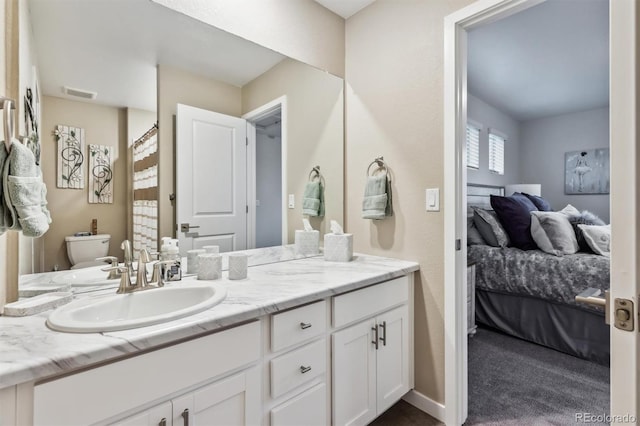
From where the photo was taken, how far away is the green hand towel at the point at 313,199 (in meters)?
2.06

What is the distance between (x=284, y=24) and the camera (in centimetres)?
189

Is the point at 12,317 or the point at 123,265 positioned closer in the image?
the point at 12,317

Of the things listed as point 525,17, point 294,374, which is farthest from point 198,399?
point 525,17

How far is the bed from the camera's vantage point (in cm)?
230

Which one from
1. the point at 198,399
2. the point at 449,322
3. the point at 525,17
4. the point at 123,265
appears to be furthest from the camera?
the point at 525,17

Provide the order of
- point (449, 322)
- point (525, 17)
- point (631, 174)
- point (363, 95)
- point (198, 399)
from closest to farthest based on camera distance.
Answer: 1. point (631, 174)
2. point (198, 399)
3. point (449, 322)
4. point (363, 95)
5. point (525, 17)

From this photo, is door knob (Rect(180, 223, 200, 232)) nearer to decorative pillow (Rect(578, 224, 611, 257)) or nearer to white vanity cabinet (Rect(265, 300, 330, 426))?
white vanity cabinet (Rect(265, 300, 330, 426))

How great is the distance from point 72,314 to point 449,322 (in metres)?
1.56

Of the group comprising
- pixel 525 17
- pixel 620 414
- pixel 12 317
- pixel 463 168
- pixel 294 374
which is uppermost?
pixel 525 17

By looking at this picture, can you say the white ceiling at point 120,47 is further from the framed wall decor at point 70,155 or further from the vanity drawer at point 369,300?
the vanity drawer at point 369,300

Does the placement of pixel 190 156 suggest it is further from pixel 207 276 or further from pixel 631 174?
pixel 631 174

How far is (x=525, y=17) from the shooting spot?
93.7 inches

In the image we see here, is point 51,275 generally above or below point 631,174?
below

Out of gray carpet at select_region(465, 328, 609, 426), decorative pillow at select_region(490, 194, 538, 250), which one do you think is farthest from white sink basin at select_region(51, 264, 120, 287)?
decorative pillow at select_region(490, 194, 538, 250)
